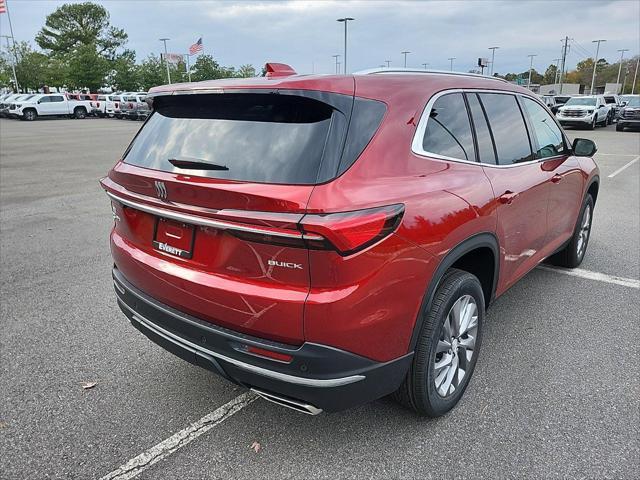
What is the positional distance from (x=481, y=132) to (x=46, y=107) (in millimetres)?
41570

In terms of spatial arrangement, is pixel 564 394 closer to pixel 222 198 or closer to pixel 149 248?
pixel 222 198

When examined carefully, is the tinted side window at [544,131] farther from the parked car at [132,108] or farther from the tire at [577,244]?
the parked car at [132,108]

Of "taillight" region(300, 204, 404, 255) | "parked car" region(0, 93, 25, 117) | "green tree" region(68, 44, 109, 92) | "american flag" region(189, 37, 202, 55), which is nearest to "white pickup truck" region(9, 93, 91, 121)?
"parked car" region(0, 93, 25, 117)

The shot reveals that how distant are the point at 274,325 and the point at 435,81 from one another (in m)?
1.61

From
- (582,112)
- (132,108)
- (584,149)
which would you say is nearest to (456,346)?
(584,149)

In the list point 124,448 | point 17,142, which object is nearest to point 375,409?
point 124,448

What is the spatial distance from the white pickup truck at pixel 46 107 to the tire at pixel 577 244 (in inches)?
1589

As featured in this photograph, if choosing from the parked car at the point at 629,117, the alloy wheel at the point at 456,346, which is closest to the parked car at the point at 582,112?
the parked car at the point at 629,117

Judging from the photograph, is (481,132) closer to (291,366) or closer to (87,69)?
(291,366)

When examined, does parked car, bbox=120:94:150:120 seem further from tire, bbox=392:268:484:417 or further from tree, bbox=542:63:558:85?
tree, bbox=542:63:558:85

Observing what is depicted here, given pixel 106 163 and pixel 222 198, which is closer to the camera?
pixel 222 198

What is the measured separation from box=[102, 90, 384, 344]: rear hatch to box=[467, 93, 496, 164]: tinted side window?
0.99 metres

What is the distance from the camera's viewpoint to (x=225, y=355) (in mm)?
2303

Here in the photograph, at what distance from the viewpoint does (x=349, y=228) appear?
2.00 m
